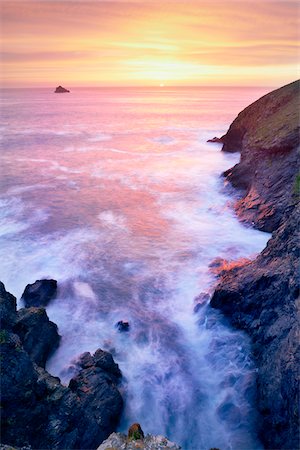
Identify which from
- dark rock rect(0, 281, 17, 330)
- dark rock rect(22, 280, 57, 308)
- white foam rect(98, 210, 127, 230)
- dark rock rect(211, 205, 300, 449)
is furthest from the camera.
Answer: white foam rect(98, 210, 127, 230)

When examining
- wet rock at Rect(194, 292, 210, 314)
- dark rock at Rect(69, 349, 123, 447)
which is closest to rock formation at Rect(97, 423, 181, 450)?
dark rock at Rect(69, 349, 123, 447)

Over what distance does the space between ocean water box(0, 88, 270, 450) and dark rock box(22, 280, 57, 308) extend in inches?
22.5

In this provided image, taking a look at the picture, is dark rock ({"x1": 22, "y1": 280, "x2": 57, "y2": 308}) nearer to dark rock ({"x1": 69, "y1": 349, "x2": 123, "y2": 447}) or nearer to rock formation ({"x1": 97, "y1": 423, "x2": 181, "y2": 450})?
dark rock ({"x1": 69, "y1": 349, "x2": 123, "y2": 447})

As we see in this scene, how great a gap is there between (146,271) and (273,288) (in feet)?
29.2

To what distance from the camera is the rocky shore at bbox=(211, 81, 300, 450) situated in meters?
12.1

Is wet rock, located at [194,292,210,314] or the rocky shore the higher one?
the rocky shore

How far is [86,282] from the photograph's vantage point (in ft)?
70.7

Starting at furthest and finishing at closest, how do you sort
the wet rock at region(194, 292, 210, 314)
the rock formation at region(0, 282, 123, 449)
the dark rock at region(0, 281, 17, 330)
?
the wet rock at region(194, 292, 210, 314), the dark rock at region(0, 281, 17, 330), the rock formation at region(0, 282, 123, 449)

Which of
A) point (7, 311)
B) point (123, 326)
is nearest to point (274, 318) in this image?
point (123, 326)

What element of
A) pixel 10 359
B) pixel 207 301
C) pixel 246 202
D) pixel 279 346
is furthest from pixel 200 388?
pixel 246 202

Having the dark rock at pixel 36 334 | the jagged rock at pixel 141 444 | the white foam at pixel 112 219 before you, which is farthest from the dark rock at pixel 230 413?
the white foam at pixel 112 219

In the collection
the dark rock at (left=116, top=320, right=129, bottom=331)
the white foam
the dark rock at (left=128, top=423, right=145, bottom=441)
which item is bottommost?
the dark rock at (left=116, top=320, right=129, bottom=331)

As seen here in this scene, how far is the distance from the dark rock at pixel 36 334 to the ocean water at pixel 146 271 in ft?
2.14

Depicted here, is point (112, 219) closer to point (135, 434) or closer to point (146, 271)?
point (146, 271)
